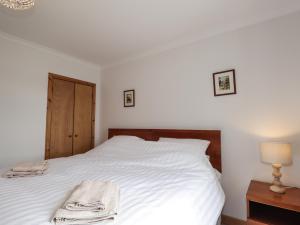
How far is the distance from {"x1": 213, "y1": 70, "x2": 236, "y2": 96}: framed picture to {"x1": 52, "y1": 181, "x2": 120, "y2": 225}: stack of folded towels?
5.70 feet

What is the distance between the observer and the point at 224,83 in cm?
225

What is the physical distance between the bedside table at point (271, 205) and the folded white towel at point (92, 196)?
1.24 metres

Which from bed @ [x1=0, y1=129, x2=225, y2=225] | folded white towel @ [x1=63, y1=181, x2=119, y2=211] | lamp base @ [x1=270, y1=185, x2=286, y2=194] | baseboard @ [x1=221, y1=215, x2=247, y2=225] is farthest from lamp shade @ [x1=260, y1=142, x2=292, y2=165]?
folded white towel @ [x1=63, y1=181, x2=119, y2=211]

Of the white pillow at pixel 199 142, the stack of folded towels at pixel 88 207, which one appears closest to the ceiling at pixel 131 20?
the white pillow at pixel 199 142

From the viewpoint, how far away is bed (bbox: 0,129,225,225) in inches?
39.2

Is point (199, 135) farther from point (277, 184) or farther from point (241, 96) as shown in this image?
point (277, 184)

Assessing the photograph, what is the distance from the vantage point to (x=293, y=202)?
1454mm

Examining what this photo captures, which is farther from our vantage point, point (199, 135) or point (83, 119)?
point (83, 119)

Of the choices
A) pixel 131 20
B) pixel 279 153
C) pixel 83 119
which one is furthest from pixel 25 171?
pixel 279 153

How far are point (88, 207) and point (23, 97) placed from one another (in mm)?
2330

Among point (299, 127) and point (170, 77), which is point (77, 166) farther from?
point (299, 127)

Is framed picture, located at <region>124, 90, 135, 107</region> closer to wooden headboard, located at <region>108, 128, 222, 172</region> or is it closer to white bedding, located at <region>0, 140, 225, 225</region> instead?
wooden headboard, located at <region>108, 128, 222, 172</region>

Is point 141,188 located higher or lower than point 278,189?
higher

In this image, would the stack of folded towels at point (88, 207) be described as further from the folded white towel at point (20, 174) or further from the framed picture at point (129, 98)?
the framed picture at point (129, 98)
